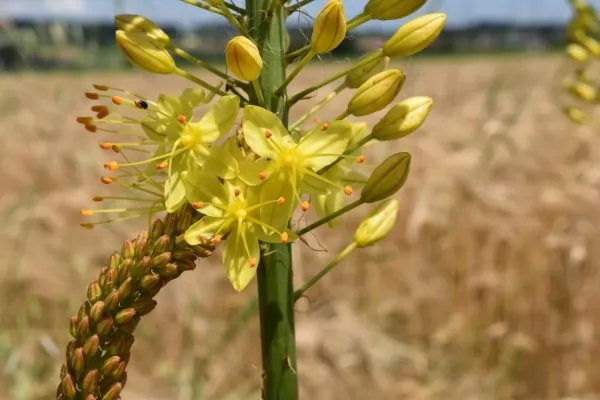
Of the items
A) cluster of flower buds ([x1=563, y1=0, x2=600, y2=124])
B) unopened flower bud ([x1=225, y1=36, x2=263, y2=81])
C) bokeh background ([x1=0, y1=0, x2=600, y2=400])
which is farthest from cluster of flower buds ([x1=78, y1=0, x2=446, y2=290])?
cluster of flower buds ([x1=563, y1=0, x2=600, y2=124])

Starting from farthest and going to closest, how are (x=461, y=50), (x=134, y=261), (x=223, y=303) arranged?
1. (x=461, y=50)
2. (x=223, y=303)
3. (x=134, y=261)

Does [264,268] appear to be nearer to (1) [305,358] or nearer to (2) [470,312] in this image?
(1) [305,358]

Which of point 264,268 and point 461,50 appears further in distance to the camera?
point 461,50

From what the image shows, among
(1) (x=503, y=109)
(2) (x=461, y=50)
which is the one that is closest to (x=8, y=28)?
(1) (x=503, y=109)

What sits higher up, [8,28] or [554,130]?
[8,28]

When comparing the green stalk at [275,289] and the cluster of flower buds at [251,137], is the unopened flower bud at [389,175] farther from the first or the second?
the green stalk at [275,289]

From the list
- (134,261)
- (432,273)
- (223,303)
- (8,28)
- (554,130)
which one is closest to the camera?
(134,261)

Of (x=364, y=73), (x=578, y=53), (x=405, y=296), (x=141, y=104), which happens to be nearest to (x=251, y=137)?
(x=141, y=104)
